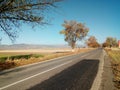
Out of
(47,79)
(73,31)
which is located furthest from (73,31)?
(47,79)

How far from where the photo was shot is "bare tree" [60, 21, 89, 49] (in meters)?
63.9

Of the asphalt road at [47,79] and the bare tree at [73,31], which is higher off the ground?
the bare tree at [73,31]

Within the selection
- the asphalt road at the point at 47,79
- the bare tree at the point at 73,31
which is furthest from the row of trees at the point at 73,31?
the asphalt road at the point at 47,79

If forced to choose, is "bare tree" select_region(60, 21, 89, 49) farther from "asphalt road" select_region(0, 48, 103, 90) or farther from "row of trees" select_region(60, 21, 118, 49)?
"asphalt road" select_region(0, 48, 103, 90)

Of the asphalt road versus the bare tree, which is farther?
the bare tree

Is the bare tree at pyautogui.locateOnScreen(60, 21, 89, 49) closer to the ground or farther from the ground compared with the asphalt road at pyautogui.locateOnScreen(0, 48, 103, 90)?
farther from the ground

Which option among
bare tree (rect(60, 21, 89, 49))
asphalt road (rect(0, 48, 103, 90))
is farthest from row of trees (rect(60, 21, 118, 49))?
asphalt road (rect(0, 48, 103, 90))

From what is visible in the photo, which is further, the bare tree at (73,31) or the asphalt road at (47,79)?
the bare tree at (73,31)

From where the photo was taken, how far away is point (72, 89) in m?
8.24

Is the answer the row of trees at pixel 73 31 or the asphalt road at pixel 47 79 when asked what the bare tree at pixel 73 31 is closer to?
the row of trees at pixel 73 31

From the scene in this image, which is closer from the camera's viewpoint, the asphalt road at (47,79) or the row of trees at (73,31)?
the asphalt road at (47,79)

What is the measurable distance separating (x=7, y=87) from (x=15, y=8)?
312 inches

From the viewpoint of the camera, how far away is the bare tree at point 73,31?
63903 millimetres

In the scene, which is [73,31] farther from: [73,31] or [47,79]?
[47,79]
